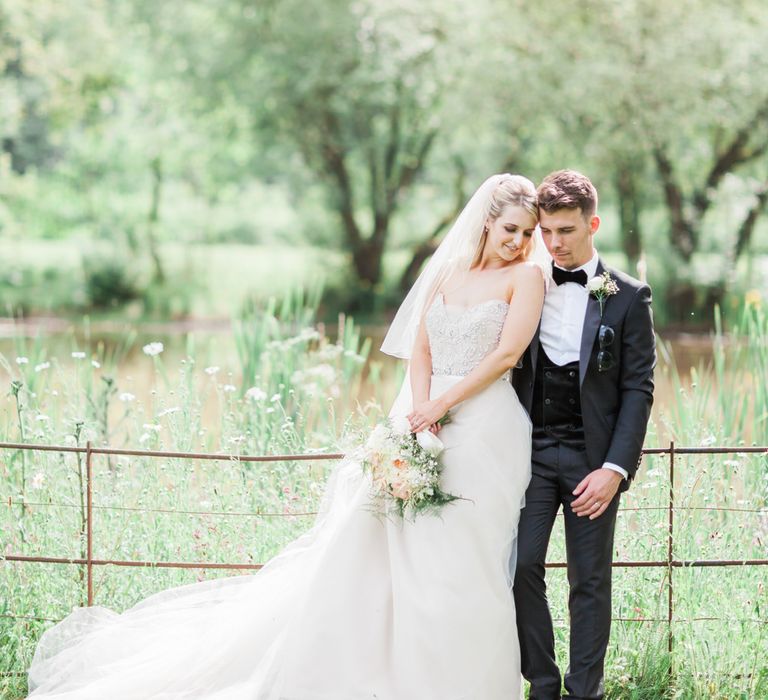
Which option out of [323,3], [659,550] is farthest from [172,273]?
[659,550]

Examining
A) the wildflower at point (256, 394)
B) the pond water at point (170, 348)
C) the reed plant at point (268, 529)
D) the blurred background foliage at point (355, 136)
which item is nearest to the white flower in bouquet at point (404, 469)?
the reed plant at point (268, 529)

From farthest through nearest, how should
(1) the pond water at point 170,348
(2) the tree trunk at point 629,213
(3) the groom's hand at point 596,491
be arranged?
(2) the tree trunk at point 629,213, (1) the pond water at point 170,348, (3) the groom's hand at point 596,491

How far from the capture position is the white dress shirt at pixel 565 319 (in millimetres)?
3561

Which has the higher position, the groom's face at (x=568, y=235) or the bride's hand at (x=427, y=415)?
the groom's face at (x=568, y=235)

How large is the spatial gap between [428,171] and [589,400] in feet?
58.1

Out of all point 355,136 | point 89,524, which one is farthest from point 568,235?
point 355,136

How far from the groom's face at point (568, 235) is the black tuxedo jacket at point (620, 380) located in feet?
0.57

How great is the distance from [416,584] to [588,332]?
41.3 inches

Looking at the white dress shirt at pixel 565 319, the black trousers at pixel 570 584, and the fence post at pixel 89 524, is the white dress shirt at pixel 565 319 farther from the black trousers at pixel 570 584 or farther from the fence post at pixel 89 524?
the fence post at pixel 89 524

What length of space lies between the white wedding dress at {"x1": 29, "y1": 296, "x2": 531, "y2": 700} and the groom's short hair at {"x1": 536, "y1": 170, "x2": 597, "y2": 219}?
415mm

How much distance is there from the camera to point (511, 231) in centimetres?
371

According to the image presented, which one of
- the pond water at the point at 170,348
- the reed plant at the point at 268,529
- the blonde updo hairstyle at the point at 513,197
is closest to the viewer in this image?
the blonde updo hairstyle at the point at 513,197

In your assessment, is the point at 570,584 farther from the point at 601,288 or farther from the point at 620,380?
the point at 601,288

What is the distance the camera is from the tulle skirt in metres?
3.53
